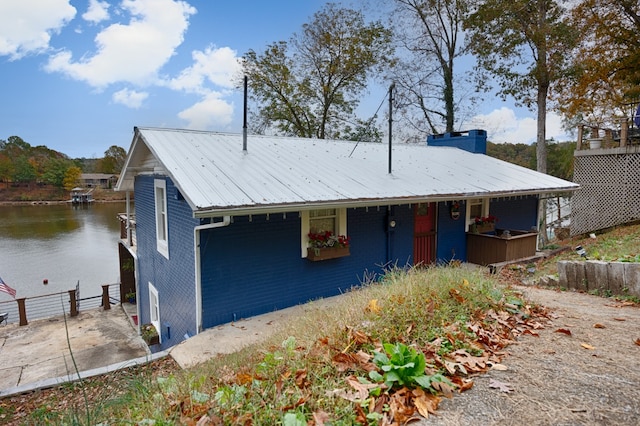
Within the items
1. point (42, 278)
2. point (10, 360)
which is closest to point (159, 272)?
point (10, 360)

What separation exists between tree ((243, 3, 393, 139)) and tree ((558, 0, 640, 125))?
8.64 meters

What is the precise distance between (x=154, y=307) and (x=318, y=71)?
606 inches

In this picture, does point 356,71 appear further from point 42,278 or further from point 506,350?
point 42,278

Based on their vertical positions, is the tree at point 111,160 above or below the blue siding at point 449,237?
above

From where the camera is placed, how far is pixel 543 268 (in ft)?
27.3

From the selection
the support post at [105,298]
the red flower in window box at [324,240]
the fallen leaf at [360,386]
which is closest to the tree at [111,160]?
the support post at [105,298]

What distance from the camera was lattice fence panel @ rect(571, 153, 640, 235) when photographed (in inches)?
468

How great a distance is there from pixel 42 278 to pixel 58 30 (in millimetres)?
14754

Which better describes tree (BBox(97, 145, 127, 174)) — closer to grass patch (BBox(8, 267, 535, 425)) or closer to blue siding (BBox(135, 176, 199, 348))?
blue siding (BBox(135, 176, 199, 348))

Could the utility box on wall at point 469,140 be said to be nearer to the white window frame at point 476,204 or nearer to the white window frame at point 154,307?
the white window frame at point 476,204

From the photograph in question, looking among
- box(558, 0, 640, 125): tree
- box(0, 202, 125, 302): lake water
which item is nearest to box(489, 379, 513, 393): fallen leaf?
box(558, 0, 640, 125): tree

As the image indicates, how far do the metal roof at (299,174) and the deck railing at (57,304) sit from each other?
16.3 feet

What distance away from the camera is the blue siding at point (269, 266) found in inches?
227

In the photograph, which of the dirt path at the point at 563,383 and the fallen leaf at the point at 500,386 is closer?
the dirt path at the point at 563,383
